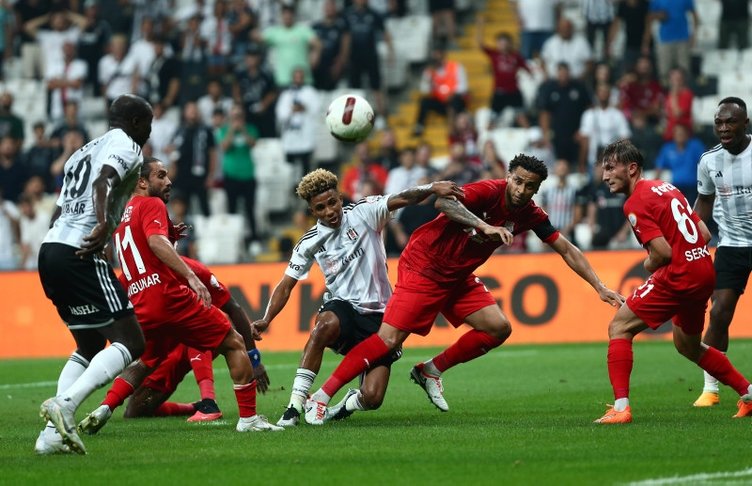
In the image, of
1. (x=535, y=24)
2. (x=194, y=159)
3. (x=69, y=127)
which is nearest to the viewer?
(x=194, y=159)

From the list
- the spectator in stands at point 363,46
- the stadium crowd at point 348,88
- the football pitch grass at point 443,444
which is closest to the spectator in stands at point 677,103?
the stadium crowd at point 348,88

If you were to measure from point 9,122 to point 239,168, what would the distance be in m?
5.00

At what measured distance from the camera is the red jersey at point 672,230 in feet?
30.3

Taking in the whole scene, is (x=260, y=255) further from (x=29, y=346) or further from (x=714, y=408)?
(x=714, y=408)

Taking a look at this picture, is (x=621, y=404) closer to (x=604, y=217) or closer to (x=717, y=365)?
(x=717, y=365)

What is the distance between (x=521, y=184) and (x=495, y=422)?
1796mm

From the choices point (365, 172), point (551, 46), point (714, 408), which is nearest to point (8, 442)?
point (714, 408)

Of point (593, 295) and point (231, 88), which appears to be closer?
point (593, 295)

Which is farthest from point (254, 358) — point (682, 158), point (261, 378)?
point (682, 158)

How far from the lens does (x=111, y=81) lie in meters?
25.3

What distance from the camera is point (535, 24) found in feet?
76.6

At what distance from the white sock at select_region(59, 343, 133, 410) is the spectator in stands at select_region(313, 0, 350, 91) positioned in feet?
53.1

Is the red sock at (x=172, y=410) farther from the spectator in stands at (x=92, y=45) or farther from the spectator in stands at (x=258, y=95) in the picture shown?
the spectator in stands at (x=92, y=45)

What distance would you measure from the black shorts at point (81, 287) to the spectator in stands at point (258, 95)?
610 inches
